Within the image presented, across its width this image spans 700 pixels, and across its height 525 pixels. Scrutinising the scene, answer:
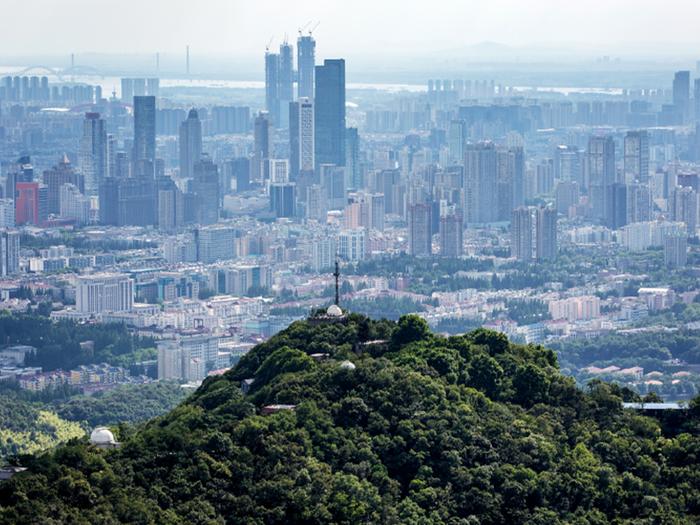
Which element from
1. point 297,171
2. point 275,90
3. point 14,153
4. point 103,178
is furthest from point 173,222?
point 275,90

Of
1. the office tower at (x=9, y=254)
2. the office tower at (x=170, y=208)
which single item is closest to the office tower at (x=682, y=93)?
the office tower at (x=170, y=208)

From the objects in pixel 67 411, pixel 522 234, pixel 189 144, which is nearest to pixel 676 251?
pixel 522 234

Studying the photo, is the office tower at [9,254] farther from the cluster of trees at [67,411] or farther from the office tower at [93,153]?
the cluster of trees at [67,411]

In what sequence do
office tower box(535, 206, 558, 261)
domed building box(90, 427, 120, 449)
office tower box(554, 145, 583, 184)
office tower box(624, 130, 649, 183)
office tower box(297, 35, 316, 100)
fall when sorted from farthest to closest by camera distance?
office tower box(297, 35, 316, 100), office tower box(554, 145, 583, 184), office tower box(624, 130, 649, 183), office tower box(535, 206, 558, 261), domed building box(90, 427, 120, 449)

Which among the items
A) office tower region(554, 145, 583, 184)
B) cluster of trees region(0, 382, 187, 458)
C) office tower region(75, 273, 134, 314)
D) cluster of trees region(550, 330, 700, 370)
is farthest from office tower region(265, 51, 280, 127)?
cluster of trees region(0, 382, 187, 458)

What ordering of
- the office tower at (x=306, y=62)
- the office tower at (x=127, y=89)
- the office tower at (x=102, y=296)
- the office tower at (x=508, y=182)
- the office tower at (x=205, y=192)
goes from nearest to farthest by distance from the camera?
the office tower at (x=102, y=296) < the office tower at (x=205, y=192) < the office tower at (x=508, y=182) < the office tower at (x=306, y=62) < the office tower at (x=127, y=89)

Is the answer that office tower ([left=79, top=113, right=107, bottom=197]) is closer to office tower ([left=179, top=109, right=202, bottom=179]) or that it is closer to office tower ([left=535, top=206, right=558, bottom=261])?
office tower ([left=179, top=109, right=202, bottom=179])
